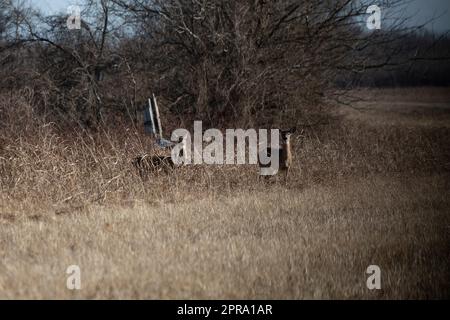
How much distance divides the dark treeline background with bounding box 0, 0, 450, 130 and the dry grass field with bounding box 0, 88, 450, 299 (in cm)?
290

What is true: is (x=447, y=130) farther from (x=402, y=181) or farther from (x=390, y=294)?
(x=390, y=294)

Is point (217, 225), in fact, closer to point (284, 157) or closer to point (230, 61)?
point (284, 157)

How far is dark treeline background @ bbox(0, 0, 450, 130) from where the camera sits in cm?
1320

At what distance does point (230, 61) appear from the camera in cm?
1337

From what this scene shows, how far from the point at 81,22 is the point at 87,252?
45.4 feet

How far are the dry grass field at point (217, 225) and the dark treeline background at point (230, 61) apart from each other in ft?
9.53

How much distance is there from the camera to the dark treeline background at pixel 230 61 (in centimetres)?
1320

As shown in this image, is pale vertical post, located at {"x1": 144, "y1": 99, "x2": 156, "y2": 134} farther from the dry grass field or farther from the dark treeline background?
the dark treeline background

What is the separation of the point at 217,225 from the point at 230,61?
26.2ft
